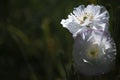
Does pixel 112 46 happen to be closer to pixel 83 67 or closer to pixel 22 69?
pixel 83 67

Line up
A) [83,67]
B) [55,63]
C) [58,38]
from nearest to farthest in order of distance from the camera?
[83,67], [55,63], [58,38]

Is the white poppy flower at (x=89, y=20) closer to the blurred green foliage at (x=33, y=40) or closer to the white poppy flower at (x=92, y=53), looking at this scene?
the white poppy flower at (x=92, y=53)

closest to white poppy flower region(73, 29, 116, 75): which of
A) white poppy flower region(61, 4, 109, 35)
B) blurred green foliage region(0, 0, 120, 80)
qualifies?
white poppy flower region(61, 4, 109, 35)

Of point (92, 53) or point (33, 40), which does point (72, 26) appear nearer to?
point (92, 53)

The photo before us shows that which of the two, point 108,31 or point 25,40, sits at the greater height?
point 25,40

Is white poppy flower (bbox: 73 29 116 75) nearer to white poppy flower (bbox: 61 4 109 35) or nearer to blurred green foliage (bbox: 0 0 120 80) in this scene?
white poppy flower (bbox: 61 4 109 35)

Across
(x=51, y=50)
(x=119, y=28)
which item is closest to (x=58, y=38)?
(x=51, y=50)

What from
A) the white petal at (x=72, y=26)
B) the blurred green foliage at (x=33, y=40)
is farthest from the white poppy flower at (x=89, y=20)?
the blurred green foliage at (x=33, y=40)
